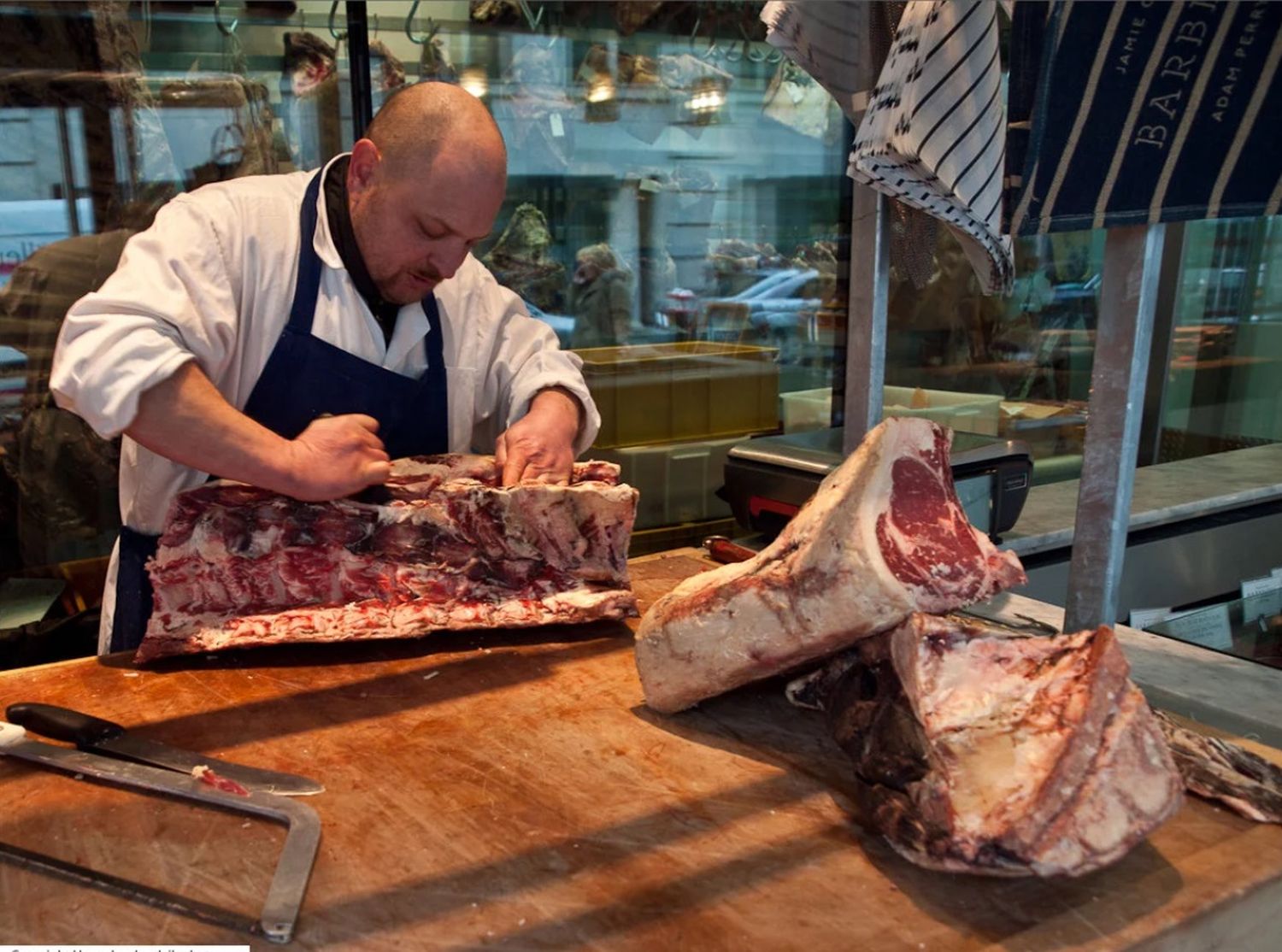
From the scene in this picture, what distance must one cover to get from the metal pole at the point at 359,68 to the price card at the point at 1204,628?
3.64 m

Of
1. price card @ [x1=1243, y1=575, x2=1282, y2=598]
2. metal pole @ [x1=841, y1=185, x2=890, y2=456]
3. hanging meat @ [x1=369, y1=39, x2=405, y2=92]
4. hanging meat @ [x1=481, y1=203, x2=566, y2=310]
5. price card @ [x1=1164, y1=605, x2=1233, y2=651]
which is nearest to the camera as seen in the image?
metal pole @ [x1=841, y1=185, x2=890, y2=456]

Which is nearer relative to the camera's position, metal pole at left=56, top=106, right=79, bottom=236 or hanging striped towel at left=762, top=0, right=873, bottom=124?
hanging striped towel at left=762, top=0, right=873, bottom=124

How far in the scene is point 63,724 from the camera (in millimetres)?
1802

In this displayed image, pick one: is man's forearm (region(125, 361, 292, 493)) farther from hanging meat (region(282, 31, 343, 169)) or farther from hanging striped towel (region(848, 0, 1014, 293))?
hanging meat (region(282, 31, 343, 169))

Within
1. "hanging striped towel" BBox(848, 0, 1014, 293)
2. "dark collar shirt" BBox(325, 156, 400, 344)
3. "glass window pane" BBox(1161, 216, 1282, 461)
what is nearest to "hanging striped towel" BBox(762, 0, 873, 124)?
"hanging striped towel" BBox(848, 0, 1014, 293)

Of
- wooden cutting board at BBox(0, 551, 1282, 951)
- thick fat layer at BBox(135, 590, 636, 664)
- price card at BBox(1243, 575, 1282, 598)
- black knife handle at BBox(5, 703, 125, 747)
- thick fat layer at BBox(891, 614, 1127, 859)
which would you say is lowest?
price card at BBox(1243, 575, 1282, 598)

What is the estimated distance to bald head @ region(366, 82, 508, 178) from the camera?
2438 mm

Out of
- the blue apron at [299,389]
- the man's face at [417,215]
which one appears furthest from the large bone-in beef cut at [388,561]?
the man's face at [417,215]

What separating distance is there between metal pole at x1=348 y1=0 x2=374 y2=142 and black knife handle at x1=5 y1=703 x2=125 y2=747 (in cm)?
335

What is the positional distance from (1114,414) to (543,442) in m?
1.26

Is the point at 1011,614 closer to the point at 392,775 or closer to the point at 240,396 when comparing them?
the point at 392,775

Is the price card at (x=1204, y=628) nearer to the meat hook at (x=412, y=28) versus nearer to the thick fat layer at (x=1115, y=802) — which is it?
the thick fat layer at (x=1115, y=802)

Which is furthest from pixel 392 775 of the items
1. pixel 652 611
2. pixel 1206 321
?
pixel 1206 321

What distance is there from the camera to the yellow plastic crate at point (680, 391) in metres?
5.41
